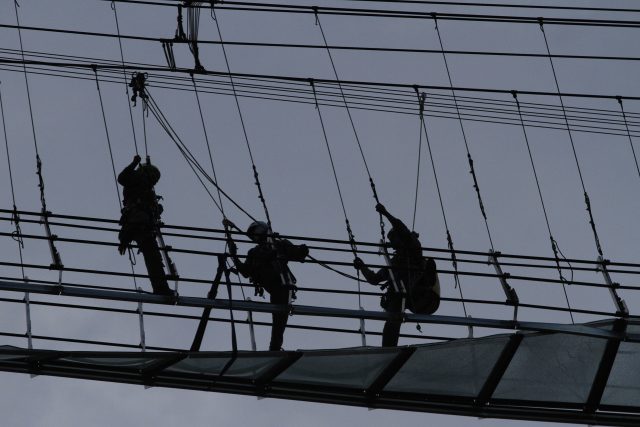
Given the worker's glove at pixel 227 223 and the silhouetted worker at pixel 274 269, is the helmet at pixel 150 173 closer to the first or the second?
the worker's glove at pixel 227 223

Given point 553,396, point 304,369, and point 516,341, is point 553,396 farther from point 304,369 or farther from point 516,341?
point 304,369

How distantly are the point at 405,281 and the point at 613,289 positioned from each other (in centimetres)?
303

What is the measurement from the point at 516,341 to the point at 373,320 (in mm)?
2040

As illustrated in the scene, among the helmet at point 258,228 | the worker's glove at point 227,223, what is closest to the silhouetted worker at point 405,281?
the helmet at point 258,228

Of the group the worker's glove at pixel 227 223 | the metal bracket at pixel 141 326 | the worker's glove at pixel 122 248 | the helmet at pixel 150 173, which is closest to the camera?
the metal bracket at pixel 141 326

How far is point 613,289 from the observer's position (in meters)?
23.7

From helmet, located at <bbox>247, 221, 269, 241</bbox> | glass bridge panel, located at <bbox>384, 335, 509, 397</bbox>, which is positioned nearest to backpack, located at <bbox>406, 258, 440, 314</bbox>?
glass bridge panel, located at <bbox>384, 335, 509, 397</bbox>

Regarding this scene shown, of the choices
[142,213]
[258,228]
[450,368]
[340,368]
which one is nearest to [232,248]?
[258,228]

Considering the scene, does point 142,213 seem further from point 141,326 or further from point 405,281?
point 405,281

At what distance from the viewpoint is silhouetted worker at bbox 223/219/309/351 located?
23.3m

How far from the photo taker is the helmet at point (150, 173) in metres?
24.0

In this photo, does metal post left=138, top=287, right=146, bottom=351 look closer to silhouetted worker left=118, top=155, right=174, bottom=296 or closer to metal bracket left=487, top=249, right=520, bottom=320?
silhouetted worker left=118, top=155, right=174, bottom=296

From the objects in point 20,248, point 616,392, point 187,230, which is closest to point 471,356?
point 616,392

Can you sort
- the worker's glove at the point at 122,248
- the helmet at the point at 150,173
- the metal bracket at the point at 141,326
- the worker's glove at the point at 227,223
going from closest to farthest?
the metal bracket at the point at 141,326
the worker's glove at the point at 122,248
the helmet at the point at 150,173
the worker's glove at the point at 227,223
